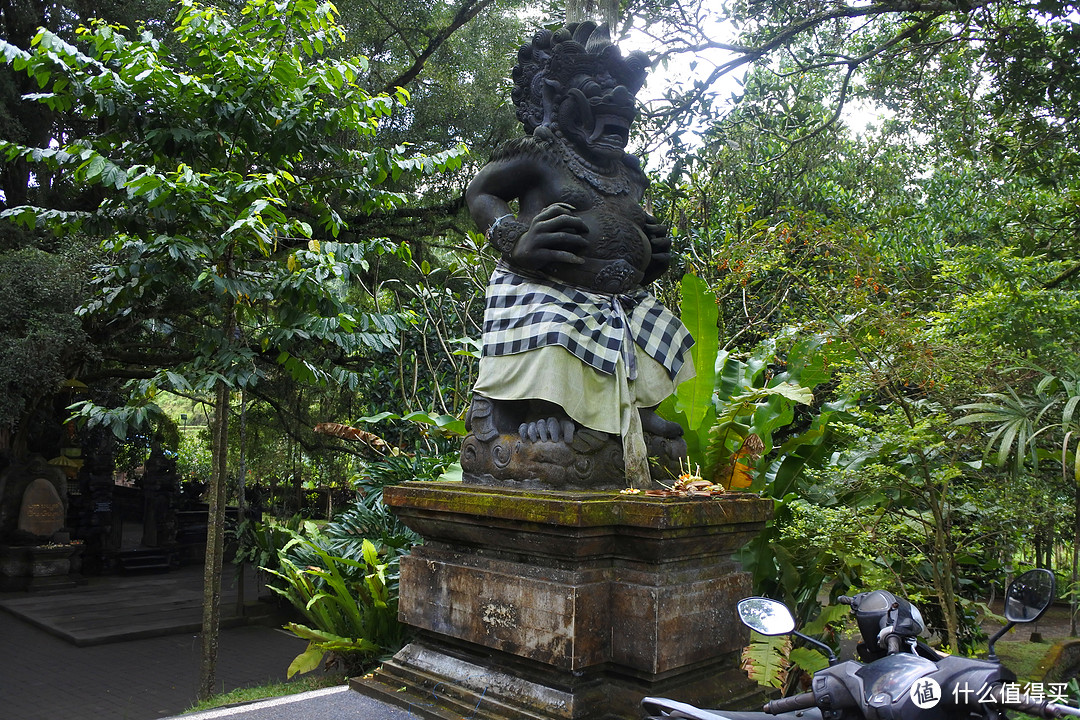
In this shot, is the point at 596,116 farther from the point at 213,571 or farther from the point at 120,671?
the point at 120,671

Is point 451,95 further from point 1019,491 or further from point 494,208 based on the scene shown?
point 1019,491

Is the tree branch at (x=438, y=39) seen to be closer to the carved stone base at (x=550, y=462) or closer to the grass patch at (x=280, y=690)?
the grass patch at (x=280, y=690)

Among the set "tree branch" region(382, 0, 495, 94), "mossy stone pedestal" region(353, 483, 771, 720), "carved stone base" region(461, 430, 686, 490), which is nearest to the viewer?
"mossy stone pedestal" region(353, 483, 771, 720)

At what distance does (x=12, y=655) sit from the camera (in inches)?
336

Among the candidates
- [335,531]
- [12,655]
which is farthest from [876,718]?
[12,655]

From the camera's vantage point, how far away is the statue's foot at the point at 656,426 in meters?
3.78

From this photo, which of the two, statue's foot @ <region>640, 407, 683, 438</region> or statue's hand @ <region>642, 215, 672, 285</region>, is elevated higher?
statue's hand @ <region>642, 215, 672, 285</region>

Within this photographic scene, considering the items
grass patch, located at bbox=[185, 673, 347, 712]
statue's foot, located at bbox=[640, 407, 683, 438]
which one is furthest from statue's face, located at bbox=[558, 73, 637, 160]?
grass patch, located at bbox=[185, 673, 347, 712]

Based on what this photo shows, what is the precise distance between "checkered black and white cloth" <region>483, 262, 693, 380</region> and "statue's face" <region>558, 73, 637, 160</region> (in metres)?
0.72

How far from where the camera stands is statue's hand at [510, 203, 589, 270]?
11.7ft

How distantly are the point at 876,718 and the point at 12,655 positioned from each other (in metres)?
9.76

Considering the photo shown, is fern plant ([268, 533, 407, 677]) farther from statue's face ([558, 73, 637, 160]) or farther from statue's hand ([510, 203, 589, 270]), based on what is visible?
statue's face ([558, 73, 637, 160])

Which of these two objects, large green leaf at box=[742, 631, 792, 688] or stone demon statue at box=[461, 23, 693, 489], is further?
large green leaf at box=[742, 631, 792, 688]

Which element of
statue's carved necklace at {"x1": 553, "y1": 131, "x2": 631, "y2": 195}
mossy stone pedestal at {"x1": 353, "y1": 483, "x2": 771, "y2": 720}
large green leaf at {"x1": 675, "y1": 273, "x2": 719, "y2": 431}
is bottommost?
mossy stone pedestal at {"x1": 353, "y1": 483, "x2": 771, "y2": 720}
